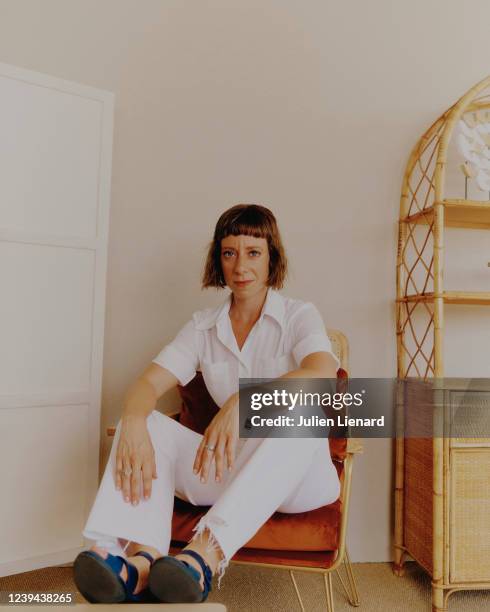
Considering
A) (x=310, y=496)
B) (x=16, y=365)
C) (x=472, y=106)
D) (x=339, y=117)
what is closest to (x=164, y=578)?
(x=310, y=496)

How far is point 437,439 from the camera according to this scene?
185 cm

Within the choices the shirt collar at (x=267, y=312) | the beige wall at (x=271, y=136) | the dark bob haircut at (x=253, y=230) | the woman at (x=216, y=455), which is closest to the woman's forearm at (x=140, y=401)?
the woman at (x=216, y=455)

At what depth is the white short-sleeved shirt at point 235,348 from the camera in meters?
1.69

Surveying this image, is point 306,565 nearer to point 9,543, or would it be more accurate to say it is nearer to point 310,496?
point 310,496

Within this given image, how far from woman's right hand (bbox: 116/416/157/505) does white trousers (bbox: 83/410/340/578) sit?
0.02 metres

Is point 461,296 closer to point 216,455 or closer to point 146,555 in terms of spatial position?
point 216,455

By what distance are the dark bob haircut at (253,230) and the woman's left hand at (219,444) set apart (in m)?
0.57

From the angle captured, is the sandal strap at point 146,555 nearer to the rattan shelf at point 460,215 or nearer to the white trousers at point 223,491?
the white trousers at point 223,491

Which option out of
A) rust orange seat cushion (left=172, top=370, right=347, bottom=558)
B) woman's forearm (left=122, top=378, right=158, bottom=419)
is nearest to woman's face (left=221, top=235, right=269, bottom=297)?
woman's forearm (left=122, top=378, right=158, bottom=419)

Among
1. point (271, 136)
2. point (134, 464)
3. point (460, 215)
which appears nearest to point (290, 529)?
point (134, 464)

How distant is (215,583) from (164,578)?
106 centimetres

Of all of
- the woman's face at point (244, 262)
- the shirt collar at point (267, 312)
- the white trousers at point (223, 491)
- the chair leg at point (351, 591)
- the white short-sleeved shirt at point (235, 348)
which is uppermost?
the woman's face at point (244, 262)

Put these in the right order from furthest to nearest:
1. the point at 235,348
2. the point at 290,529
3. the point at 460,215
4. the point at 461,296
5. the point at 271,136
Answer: the point at 271,136 < the point at 460,215 < the point at 461,296 < the point at 235,348 < the point at 290,529

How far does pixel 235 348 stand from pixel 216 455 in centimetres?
40
